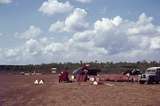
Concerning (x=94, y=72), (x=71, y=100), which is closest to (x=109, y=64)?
(x=94, y=72)

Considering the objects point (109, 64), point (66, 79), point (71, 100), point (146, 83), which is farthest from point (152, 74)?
point (109, 64)

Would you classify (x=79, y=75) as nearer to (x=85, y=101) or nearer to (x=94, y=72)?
(x=94, y=72)

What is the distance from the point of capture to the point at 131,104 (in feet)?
80.0

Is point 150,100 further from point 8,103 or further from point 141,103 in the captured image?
point 8,103

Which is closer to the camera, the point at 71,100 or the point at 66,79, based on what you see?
the point at 71,100

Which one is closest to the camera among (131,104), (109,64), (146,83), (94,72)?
(131,104)

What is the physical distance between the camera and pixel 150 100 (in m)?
26.1

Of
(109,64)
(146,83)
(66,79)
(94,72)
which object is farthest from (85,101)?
(109,64)

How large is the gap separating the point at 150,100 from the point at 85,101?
3.81 meters

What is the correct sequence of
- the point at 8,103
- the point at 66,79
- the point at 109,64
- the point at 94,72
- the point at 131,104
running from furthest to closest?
the point at 109,64
the point at 94,72
the point at 66,79
the point at 8,103
the point at 131,104

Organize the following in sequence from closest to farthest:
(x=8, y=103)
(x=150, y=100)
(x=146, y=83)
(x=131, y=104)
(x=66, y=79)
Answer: (x=131, y=104)
(x=150, y=100)
(x=8, y=103)
(x=146, y=83)
(x=66, y=79)

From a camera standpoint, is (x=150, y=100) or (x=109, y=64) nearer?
(x=150, y=100)

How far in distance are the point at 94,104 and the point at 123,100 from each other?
7.13 ft

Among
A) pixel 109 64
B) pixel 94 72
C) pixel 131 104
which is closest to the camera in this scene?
pixel 131 104
